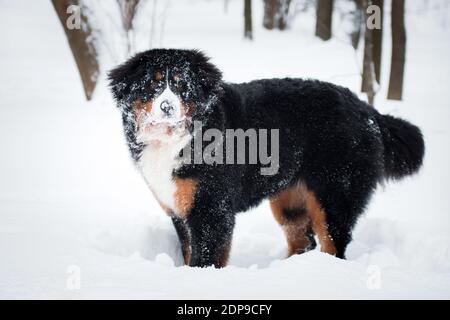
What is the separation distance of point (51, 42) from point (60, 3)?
8308 mm

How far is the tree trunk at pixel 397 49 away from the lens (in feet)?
32.5

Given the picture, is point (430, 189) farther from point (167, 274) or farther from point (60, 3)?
point (60, 3)

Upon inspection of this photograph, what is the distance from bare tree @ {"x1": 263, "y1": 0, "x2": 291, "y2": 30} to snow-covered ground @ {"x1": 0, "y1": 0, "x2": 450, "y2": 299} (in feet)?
14.0

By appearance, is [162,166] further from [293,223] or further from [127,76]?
[293,223]

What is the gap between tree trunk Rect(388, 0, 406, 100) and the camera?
32.5 feet

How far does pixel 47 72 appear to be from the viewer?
46.8 ft

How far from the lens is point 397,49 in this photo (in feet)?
33.8

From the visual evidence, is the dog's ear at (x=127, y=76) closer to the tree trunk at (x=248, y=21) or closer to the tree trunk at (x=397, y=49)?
the tree trunk at (x=397, y=49)

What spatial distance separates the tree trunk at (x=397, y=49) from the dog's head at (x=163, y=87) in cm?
733

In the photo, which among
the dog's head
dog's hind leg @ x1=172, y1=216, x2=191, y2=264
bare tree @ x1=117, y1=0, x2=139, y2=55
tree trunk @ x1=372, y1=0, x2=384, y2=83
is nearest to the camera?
the dog's head

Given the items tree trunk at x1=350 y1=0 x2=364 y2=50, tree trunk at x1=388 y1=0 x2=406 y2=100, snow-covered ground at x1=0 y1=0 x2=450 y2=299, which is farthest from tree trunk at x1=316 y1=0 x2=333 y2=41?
tree trunk at x1=388 y1=0 x2=406 y2=100

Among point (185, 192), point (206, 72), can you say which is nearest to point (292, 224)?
point (185, 192)

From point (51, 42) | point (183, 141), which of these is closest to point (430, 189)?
point (183, 141)

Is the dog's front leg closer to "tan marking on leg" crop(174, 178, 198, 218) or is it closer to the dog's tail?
"tan marking on leg" crop(174, 178, 198, 218)
